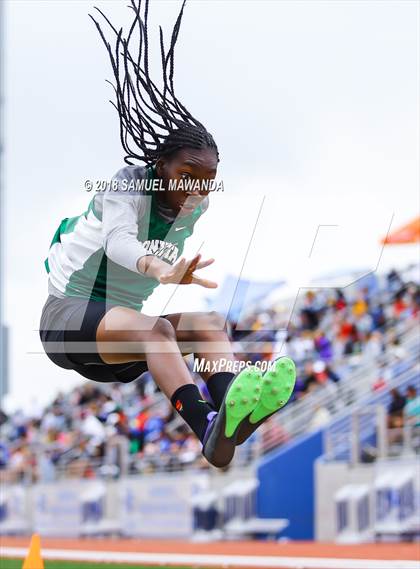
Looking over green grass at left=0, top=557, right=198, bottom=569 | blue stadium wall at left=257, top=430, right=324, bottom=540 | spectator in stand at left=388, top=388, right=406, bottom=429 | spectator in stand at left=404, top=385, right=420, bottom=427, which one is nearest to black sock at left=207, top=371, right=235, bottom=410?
green grass at left=0, top=557, right=198, bottom=569

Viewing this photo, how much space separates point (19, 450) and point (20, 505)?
65.4 inches

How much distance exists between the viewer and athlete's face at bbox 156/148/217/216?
14.2ft

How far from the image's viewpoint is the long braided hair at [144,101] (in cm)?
435

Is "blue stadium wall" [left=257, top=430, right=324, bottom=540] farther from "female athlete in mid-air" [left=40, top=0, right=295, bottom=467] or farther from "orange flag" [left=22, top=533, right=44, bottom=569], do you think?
"female athlete in mid-air" [left=40, top=0, right=295, bottom=467]

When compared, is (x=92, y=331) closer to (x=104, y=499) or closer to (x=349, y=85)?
(x=349, y=85)

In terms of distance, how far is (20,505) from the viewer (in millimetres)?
17203

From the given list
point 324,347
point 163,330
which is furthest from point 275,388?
point 324,347

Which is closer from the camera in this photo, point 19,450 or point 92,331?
point 92,331

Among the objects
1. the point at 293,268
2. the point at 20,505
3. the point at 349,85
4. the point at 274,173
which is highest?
the point at 349,85

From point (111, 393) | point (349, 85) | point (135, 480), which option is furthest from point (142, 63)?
point (111, 393)

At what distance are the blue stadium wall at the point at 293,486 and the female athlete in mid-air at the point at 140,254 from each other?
9.36 metres

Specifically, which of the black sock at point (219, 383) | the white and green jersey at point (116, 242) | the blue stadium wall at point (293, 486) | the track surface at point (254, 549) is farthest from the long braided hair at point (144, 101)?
the blue stadium wall at point (293, 486)

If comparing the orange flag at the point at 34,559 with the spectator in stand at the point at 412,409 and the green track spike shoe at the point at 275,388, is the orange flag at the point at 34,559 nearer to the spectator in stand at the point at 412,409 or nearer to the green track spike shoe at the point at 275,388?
the green track spike shoe at the point at 275,388

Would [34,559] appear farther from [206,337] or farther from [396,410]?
[396,410]
